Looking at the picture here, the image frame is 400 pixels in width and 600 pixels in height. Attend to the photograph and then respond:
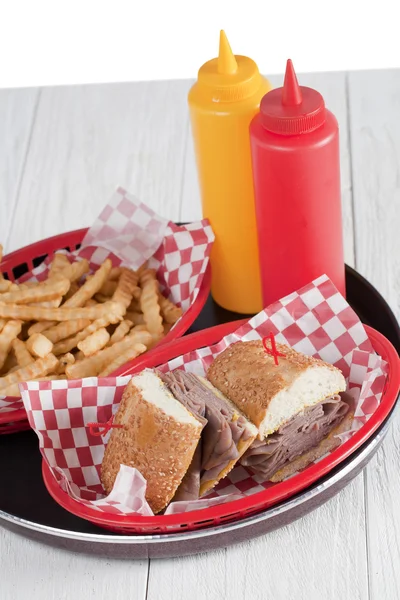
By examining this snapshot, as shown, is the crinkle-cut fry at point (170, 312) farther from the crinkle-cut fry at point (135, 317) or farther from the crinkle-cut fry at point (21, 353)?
the crinkle-cut fry at point (21, 353)

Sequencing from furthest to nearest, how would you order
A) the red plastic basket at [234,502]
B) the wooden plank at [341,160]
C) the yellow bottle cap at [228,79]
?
the wooden plank at [341,160]
the yellow bottle cap at [228,79]
the red plastic basket at [234,502]

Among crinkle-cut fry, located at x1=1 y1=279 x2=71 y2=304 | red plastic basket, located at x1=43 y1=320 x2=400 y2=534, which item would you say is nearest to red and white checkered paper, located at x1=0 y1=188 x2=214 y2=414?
crinkle-cut fry, located at x1=1 y1=279 x2=71 y2=304

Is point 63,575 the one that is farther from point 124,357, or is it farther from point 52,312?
point 52,312

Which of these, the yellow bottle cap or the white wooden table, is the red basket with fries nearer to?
the white wooden table

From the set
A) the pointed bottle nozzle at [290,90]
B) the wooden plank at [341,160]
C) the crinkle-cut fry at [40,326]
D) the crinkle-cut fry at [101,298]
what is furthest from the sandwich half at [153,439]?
the wooden plank at [341,160]

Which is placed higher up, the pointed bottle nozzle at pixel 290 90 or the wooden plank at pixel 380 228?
the pointed bottle nozzle at pixel 290 90

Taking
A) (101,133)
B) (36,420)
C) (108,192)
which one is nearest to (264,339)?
(36,420)

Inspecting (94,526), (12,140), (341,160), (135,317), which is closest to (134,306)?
(135,317)

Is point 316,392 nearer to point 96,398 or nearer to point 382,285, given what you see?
point 96,398
